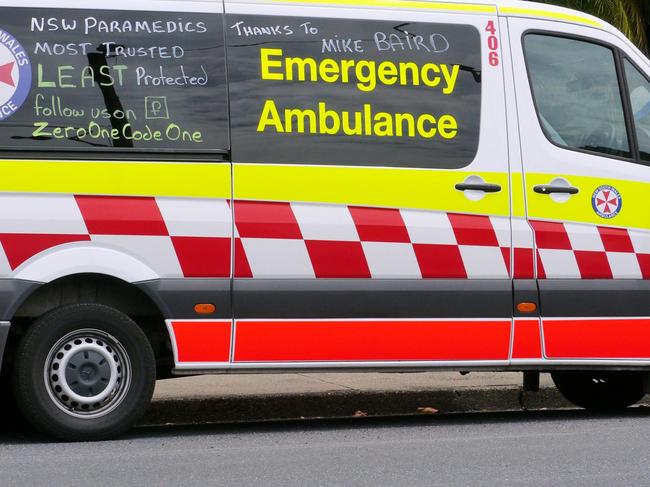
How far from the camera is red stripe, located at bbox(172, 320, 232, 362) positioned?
254 inches

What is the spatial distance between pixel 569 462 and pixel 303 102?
88.1 inches

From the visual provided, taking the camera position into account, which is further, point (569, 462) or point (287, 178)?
point (287, 178)

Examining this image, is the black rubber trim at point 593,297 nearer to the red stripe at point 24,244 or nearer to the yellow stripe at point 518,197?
the yellow stripe at point 518,197

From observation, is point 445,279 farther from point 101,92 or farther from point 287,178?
point 101,92

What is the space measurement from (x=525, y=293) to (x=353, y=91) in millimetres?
1388

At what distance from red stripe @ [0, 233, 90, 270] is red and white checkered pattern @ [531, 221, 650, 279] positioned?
2487mm

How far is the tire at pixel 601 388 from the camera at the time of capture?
7855 mm

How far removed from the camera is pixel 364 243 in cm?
662

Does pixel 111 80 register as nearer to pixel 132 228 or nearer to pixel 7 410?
pixel 132 228

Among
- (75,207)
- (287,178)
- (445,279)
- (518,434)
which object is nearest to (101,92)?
(75,207)

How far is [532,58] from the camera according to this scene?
702 cm

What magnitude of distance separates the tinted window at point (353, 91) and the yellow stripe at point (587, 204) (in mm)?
415

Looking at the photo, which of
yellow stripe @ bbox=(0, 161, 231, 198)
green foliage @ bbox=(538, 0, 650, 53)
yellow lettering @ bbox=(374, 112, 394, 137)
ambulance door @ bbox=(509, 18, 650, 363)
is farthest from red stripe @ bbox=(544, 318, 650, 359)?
green foliage @ bbox=(538, 0, 650, 53)

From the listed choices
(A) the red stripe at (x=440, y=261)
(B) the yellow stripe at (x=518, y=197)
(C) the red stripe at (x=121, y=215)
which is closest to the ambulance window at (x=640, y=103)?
(B) the yellow stripe at (x=518, y=197)
